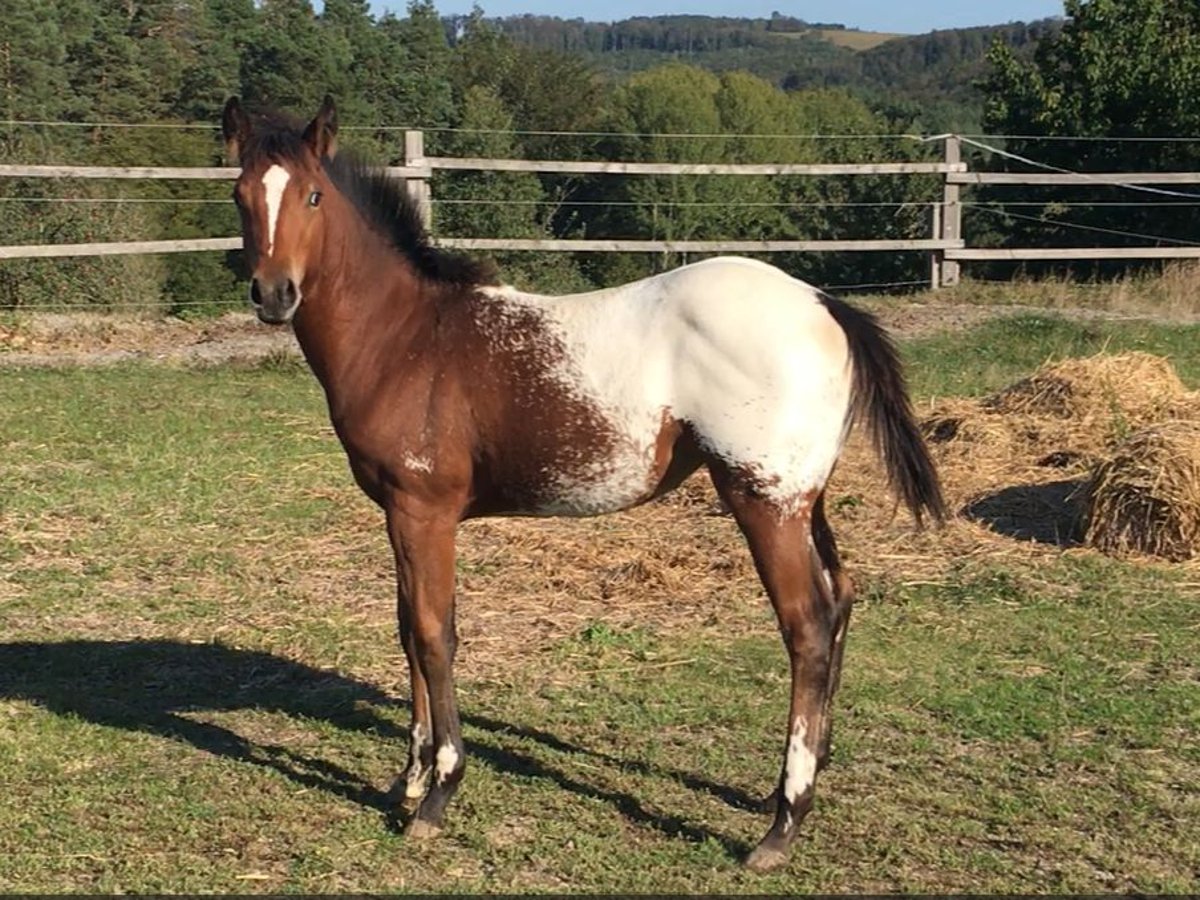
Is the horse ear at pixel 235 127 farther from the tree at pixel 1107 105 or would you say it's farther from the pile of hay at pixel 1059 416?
the tree at pixel 1107 105

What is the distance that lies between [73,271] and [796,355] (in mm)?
13881

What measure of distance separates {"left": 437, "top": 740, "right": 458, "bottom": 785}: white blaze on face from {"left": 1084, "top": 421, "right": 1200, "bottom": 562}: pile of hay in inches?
150

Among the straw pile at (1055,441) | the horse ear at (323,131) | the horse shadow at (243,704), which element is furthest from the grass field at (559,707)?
the horse ear at (323,131)

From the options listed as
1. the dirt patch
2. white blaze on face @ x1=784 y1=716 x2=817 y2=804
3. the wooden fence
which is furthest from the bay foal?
the wooden fence

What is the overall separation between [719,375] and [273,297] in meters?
1.27

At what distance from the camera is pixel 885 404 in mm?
3707

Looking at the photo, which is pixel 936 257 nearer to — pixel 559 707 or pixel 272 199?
pixel 559 707

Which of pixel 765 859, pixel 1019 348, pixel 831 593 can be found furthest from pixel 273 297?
pixel 1019 348

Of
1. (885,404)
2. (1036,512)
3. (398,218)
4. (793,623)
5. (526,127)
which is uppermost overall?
(526,127)

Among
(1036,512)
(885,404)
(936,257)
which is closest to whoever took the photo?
(885,404)

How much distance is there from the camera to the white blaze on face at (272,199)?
3.66m

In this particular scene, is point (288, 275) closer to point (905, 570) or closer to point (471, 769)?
point (471, 769)

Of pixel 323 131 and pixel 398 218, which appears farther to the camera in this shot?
pixel 398 218

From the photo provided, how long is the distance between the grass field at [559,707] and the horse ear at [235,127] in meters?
2.00
